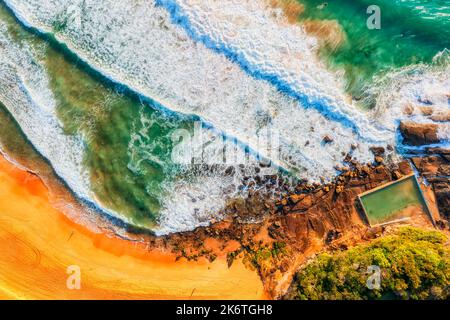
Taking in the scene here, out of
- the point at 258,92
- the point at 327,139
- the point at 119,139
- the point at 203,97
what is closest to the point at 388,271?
the point at 327,139

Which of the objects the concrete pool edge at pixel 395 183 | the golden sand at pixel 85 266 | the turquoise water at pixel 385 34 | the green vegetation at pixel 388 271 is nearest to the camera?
the green vegetation at pixel 388 271

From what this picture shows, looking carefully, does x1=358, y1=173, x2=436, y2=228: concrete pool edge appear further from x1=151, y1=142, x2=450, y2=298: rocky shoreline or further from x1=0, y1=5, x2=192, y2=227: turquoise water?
x1=0, y1=5, x2=192, y2=227: turquoise water

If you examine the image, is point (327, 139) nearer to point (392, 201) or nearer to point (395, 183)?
point (395, 183)

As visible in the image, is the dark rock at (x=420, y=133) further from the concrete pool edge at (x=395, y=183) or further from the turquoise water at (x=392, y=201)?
the turquoise water at (x=392, y=201)

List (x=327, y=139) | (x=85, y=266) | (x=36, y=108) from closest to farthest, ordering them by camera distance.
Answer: (x=85, y=266) → (x=327, y=139) → (x=36, y=108)

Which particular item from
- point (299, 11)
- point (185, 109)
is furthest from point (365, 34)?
point (185, 109)

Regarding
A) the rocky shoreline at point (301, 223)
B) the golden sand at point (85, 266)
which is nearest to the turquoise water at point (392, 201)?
the rocky shoreline at point (301, 223)

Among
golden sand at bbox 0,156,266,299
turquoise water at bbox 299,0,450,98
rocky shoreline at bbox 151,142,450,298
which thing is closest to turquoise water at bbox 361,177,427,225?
rocky shoreline at bbox 151,142,450,298
